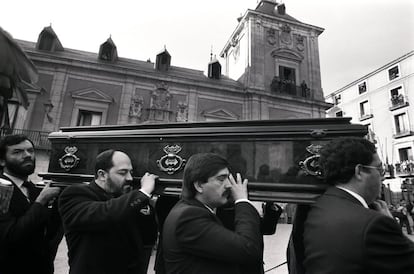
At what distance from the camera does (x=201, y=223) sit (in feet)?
3.50

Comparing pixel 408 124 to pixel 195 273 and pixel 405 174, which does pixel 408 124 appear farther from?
pixel 195 273

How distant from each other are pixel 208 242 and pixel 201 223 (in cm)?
8

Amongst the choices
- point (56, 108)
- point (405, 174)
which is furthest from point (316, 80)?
point (56, 108)

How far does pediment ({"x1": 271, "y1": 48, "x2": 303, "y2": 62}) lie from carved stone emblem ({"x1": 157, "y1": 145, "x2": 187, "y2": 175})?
52.4 feet

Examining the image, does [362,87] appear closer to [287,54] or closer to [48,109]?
[287,54]

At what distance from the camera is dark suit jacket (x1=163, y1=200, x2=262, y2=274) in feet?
3.32

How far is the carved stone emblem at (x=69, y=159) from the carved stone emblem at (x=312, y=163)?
1.62 metres

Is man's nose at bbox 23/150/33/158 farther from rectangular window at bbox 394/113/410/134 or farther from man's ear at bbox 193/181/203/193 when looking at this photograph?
rectangular window at bbox 394/113/410/134

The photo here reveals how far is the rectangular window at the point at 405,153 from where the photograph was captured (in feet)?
64.7

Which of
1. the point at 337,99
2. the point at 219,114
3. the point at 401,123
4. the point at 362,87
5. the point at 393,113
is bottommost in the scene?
the point at 219,114

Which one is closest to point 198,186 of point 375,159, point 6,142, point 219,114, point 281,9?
point 375,159

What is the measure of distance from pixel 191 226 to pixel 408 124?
25065 mm

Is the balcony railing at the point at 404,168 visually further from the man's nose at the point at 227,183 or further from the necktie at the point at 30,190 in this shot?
the necktie at the point at 30,190

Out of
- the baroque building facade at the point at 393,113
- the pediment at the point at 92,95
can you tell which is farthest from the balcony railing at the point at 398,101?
the pediment at the point at 92,95
